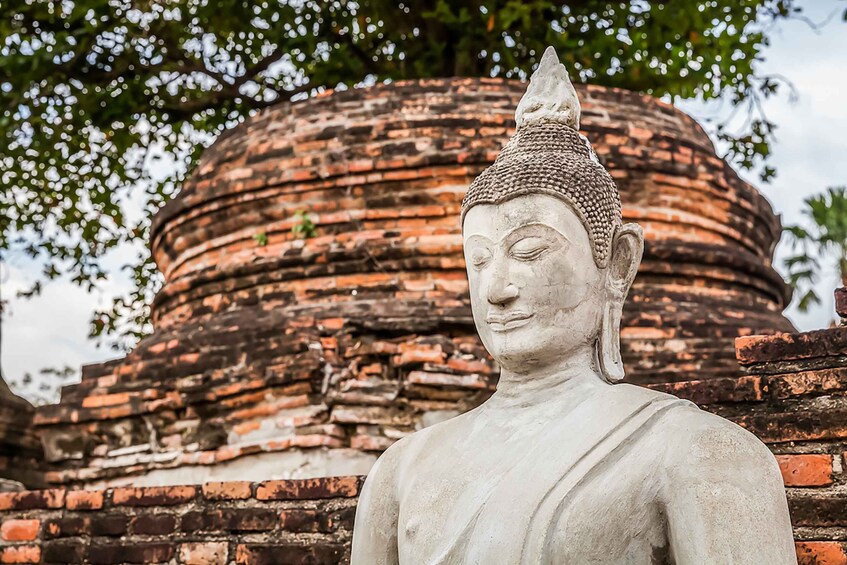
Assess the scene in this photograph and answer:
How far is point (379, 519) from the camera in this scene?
2.62 meters

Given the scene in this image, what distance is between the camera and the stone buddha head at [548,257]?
2527mm

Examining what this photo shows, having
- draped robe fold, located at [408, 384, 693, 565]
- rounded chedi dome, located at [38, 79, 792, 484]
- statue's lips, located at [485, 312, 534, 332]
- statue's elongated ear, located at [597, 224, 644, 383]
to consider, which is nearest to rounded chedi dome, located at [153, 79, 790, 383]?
rounded chedi dome, located at [38, 79, 792, 484]

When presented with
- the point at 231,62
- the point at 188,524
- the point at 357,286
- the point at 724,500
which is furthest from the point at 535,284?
the point at 231,62

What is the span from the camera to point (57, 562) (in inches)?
185

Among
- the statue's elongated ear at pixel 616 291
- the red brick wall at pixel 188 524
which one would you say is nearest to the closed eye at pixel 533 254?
the statue's elongated ear at pixel 616 291

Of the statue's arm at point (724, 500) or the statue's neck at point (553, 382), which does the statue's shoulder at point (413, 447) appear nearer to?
the statue's neck at point (553, 382)

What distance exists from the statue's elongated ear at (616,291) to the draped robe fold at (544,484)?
0.23 meters

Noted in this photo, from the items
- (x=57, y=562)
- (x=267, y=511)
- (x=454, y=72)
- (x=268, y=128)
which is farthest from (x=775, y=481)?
(x=454, y=72)

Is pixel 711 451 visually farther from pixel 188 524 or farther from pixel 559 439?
pixel 188 524

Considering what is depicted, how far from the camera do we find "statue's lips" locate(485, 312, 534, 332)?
2.52 meters

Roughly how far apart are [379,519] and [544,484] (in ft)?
1.71

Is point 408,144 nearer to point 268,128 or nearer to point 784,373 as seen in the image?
point 268,128

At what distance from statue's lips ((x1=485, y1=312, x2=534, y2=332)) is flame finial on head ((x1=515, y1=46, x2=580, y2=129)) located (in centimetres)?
55

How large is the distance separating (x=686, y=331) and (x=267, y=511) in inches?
114
